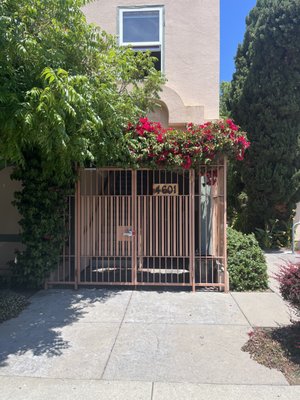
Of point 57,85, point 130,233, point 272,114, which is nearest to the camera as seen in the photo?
point 57,85

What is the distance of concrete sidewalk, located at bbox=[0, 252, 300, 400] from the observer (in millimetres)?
3469

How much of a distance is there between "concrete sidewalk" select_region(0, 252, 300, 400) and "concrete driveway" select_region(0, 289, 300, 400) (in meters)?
0.01

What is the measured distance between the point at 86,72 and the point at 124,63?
719 mm

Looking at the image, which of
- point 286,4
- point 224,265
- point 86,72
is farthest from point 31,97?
point 286,4

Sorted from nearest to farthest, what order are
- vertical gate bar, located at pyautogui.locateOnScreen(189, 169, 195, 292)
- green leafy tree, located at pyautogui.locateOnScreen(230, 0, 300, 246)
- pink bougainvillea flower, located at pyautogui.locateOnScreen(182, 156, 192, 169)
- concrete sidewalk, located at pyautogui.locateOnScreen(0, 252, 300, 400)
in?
1. concrete sidewalk, located at pyautogui.locateOnScreen(0, 252, 300, 400)
2. pink bougainvillea flower, located at pyautogui.locateOnScreen(182, 156, 192, 169)
3. vertical gate bar, located at pyautogui.locateOnScreen(189, 169, 195, 292)
4. green leafy tree, located at pyautogui.locateOnScreen(230, 0, 300, 246)

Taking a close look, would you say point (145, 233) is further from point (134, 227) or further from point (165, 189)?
point (165, 189)

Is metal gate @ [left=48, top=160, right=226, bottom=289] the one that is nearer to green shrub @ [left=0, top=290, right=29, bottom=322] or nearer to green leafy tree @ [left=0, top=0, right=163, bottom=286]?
green leafy tree @ [left=0, top=0, right=163, bottom=286]

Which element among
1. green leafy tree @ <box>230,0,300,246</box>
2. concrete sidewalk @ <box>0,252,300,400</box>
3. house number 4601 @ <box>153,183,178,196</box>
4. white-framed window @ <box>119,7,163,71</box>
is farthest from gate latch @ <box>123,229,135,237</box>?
green leafy tree @ <box>230,0,300,246</box>

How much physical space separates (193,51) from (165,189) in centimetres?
418

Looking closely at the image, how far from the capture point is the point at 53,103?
3865 mm

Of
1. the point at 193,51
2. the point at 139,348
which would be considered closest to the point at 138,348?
the point at 139,348

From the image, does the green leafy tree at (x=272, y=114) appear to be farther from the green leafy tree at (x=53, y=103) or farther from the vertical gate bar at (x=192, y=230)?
the vertical gate bar at (x=192, y=230)

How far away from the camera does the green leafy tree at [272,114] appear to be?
10602 mm

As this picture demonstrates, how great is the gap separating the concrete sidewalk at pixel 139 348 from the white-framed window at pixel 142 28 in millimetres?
6199
